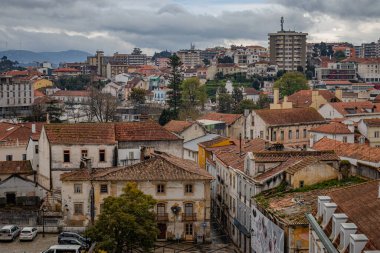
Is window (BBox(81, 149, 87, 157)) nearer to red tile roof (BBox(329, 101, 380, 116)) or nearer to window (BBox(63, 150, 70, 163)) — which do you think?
window (BBox(63, 150, 70, 163))

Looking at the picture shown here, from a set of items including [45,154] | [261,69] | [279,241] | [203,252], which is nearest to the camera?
[279,241]

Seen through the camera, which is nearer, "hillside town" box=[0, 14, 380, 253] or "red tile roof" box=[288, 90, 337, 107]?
"hillside town" box=[0, 14, 380, 253]

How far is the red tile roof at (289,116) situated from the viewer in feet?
249

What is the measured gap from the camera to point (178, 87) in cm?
10731

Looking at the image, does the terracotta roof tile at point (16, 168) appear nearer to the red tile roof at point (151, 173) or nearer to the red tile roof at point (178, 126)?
the red tile roof at point (151, 173)

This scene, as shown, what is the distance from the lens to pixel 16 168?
56250mm

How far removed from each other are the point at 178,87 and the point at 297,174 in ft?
233

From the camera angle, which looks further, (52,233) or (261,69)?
(261,69)

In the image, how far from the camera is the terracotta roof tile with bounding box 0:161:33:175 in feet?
183

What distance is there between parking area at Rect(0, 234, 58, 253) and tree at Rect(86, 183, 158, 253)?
764 centimetres

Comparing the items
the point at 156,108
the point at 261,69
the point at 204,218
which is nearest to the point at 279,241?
the point at 204,218

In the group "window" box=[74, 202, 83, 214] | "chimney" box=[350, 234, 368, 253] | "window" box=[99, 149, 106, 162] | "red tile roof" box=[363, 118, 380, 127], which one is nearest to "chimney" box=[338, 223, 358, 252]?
"chimney" box=[350, 234, 368, 253]

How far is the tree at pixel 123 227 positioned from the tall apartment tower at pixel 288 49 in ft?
504

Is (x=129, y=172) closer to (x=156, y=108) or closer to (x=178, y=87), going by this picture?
(x=178, y=87)
